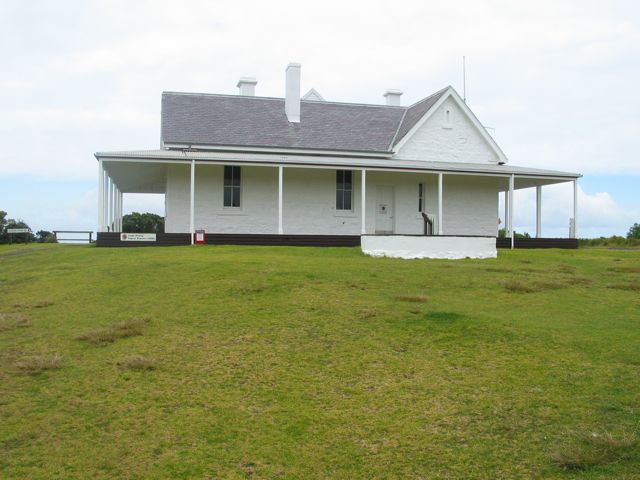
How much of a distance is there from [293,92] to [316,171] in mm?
5228

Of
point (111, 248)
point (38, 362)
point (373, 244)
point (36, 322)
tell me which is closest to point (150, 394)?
point (38, 362)

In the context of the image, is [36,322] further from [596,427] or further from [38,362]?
[596,427]

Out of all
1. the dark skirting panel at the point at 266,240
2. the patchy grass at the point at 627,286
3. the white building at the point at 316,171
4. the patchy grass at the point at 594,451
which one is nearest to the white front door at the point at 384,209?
the white building at the point at 316,171

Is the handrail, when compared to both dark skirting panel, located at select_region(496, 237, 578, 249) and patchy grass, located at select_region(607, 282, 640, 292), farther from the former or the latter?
patchy grass, located at select_region(607, 282, 640, 292)

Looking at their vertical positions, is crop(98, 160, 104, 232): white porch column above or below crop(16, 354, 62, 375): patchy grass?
above

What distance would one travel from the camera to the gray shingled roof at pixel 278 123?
28891 millimetres

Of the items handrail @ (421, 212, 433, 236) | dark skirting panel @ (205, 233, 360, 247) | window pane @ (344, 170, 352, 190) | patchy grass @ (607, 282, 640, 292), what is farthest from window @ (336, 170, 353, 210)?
patchy grass @ (607, 282, 640, 292)

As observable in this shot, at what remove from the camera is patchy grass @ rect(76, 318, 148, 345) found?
10.2m

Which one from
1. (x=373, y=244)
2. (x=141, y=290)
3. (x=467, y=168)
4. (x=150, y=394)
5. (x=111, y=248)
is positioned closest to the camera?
(x=150, y=394)

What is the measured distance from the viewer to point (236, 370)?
895 cm

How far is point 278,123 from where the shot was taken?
3075 cm

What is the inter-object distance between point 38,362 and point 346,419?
4.26m

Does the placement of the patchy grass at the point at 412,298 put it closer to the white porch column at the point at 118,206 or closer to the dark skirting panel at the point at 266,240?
the dark skirting panel at the point at 266,240

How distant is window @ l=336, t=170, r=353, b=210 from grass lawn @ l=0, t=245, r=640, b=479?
1411cm
